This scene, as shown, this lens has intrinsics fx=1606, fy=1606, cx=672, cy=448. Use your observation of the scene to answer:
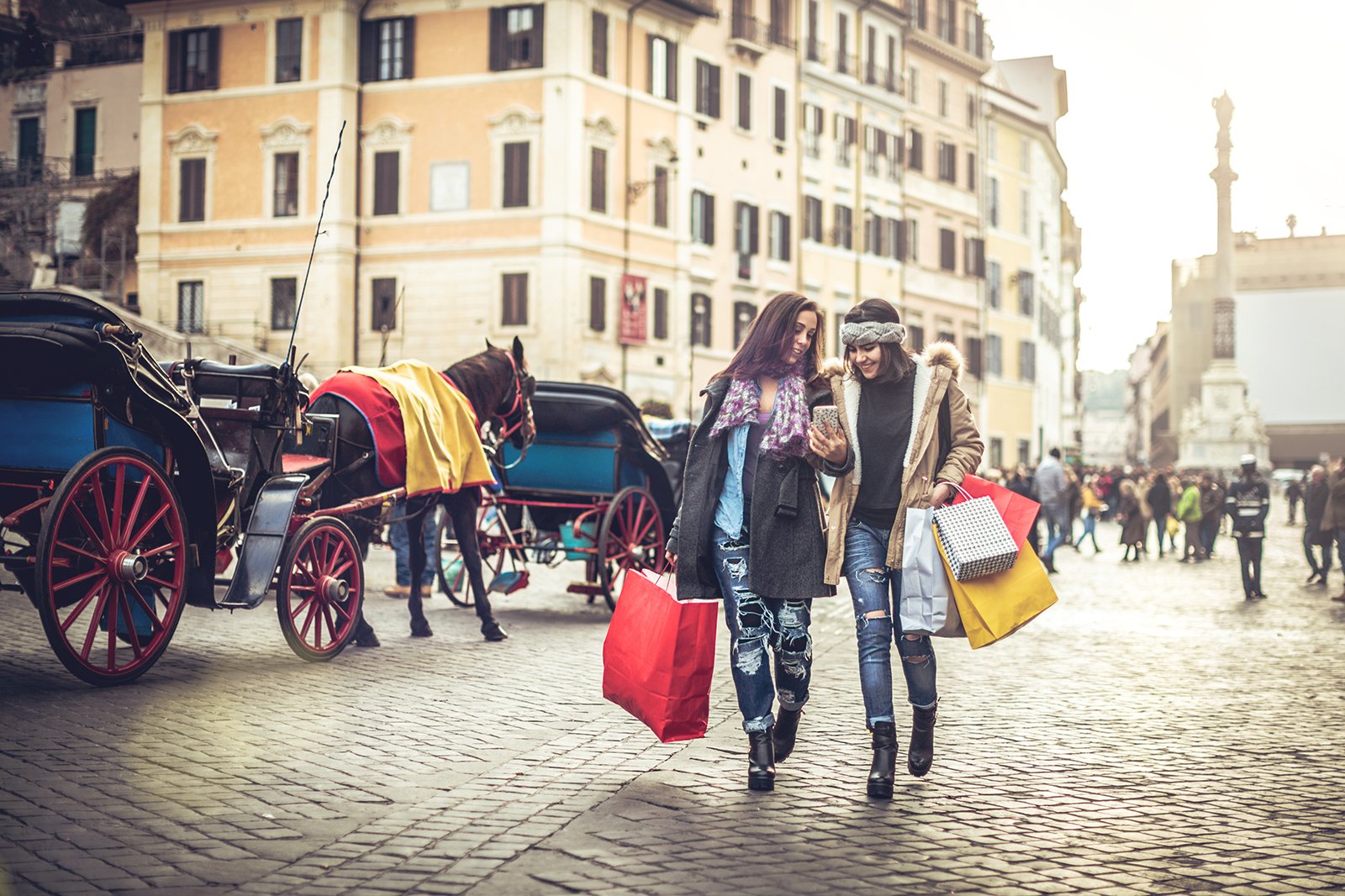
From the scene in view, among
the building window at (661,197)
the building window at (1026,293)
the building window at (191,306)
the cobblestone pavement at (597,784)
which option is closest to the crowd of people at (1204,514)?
the cobblestone pavement at (597,784)

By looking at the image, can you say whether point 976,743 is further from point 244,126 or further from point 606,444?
point 244,126

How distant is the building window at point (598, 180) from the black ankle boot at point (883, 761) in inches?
1272

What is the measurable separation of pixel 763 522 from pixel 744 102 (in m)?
38.8

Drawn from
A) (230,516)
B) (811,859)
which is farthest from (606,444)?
(811,859)

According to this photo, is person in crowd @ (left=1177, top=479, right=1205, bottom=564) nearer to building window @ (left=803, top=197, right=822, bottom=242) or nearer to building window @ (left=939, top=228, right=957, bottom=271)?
building window @ (left=803, top=197, right=822, bottom=242)

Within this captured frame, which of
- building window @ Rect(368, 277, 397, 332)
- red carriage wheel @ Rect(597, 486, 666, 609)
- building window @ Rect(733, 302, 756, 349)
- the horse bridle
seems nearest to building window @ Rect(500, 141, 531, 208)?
building window @ Rect(368, 277, 397, 332)

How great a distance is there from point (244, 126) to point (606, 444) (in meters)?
28.5

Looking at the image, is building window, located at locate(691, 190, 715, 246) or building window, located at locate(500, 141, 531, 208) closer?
building window, located at locate(500, 141, 531, 208)

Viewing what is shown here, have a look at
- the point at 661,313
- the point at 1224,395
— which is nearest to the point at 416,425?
the point at 661,313

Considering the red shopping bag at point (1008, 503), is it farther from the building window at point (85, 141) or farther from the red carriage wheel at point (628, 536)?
the building window at point (85, 141)

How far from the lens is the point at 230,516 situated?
8.97 m

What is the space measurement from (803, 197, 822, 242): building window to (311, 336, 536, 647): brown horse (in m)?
33.7

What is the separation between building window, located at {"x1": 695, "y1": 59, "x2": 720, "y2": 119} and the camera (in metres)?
41.7

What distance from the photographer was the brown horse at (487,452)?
10.2 metres
